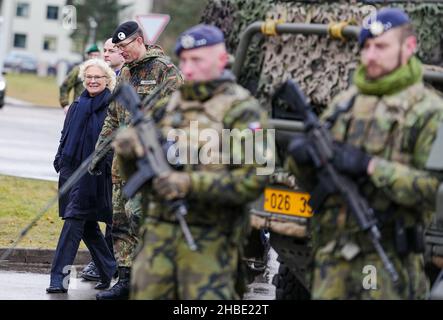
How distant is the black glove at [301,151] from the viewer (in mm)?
6555

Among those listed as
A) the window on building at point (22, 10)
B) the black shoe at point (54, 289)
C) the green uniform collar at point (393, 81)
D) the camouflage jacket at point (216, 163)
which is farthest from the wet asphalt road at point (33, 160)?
the window on building at point (22, 10)

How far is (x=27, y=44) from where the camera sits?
397 feet

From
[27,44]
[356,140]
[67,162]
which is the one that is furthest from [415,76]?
[27,44]

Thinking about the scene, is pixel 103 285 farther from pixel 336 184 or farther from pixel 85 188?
pixel 336 184

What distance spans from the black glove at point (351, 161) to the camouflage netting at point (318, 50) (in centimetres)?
175

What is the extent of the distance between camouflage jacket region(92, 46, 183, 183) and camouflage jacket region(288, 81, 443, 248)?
3777 mm

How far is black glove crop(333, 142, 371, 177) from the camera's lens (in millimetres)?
6488

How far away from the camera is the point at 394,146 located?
6621 mm

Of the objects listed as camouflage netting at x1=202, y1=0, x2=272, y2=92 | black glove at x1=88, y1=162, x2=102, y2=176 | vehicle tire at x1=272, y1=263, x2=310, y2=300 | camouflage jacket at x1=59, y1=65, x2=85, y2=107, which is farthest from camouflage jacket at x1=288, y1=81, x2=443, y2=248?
camouflage jacket at x1=59, y1=65, x2=85, y2=107

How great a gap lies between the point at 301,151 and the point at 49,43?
115350mm

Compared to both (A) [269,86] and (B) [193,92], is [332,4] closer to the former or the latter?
(A) [269,86]

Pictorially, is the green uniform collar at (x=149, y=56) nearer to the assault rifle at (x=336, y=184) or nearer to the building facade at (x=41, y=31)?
the assault rifle at (x=336, y=184)

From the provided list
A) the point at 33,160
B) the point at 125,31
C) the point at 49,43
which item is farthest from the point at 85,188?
the point at 49,43
